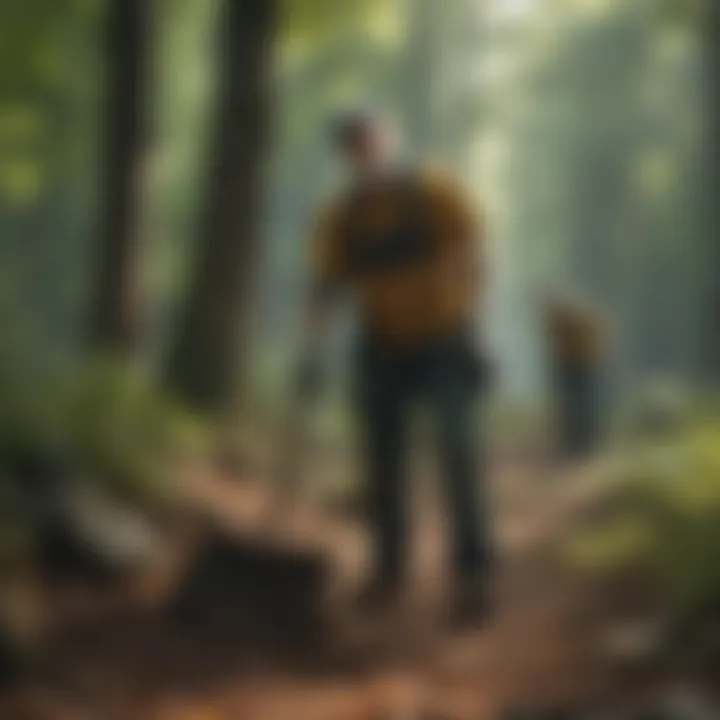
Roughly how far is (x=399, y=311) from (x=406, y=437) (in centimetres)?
15

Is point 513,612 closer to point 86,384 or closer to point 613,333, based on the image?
point 613,333

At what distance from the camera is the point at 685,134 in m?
1.80

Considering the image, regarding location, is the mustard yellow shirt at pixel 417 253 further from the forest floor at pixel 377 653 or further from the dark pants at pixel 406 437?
the forest floor at pixel 377 653

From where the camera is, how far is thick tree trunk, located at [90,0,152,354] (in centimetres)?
181

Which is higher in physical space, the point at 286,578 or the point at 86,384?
the point at 86,384

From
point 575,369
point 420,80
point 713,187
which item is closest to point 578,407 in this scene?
point 575,369

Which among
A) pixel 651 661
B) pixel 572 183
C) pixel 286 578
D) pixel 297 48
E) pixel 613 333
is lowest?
pixel 651 661

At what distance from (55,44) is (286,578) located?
2.25 ft

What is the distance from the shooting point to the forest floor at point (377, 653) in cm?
171

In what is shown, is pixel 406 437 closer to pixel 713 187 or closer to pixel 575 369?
pixel 575 369

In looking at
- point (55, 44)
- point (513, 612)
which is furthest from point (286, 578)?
point (55, 44)

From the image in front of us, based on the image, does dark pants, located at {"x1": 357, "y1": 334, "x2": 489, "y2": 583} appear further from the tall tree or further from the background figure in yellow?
the tall tree

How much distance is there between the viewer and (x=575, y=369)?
178cm

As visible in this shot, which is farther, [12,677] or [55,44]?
[55,44]
